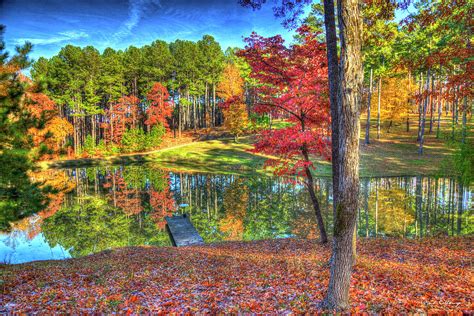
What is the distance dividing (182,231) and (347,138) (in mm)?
11603

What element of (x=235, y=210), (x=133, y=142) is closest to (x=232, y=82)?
(x=133, y=142)

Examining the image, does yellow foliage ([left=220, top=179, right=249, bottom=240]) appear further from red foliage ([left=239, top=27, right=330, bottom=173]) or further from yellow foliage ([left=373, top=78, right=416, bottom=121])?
yellow foliage ([left=373, top=78, right=416, bottom=121])

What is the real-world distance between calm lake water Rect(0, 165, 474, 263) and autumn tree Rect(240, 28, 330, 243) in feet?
5.75

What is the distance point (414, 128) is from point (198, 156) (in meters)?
32.8

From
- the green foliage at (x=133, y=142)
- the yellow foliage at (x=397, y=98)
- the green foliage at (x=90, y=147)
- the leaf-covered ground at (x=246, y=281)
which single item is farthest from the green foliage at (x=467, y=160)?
the green foliage at (x=90, y=147)

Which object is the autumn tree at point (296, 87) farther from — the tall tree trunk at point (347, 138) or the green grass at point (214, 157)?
the green grass at point (214, 157)

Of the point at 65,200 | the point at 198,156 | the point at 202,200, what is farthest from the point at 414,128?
the point at 65,200

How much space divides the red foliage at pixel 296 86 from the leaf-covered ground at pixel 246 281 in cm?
366

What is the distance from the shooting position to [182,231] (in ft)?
46.1

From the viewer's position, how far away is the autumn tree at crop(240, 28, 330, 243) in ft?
30.9

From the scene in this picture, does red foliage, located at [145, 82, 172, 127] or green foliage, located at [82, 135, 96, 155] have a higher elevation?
red foliage, located at [145, 82, 172, 127]

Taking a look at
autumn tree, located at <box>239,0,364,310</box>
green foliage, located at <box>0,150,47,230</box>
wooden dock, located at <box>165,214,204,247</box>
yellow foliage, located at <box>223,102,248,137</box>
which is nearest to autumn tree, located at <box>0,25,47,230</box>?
green foliage, located at <box>0,150,47,230</box>

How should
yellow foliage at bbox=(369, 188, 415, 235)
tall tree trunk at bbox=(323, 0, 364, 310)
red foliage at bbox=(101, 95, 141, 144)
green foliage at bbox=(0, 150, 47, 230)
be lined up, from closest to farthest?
tall tree trunk at bbox=(323, 0, 364, 310) → green foliage at bbox=(0, 150, 47, 230) → yellow foliage at bbox=(369, 188, 415, 235) → red foliage at bbox=(101, 95, 141, 144)

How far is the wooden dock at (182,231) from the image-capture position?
42.0 ft
